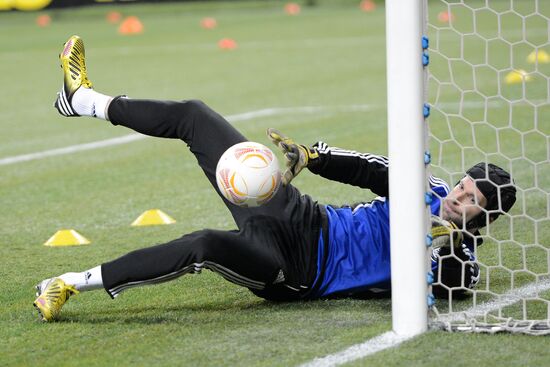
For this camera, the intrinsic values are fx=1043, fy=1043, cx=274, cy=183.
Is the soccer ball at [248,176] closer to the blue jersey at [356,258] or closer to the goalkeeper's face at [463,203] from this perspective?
the blue jersey at [356,258]

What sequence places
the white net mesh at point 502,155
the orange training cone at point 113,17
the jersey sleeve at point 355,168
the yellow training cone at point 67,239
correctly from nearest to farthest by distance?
the white net mesh at point 502,155 → the jersey sleeve at point 355,168 → the yellow training cone at point 67,239 → the orange training cone at point 113,17

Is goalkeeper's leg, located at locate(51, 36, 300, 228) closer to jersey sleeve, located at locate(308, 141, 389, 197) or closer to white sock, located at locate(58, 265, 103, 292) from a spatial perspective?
jersey sleeve, located at locate(308, 141, 389, 197)

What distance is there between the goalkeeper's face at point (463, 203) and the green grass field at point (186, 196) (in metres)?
0.22

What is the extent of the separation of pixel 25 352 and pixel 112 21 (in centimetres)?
2332

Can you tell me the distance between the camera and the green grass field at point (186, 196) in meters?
4.30

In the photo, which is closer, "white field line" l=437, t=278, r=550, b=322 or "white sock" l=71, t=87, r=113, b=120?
"white field line" l=437, t=278, r=550, b=322

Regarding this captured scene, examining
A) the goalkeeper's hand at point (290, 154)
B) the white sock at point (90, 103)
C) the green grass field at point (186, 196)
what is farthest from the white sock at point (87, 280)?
the white sock at point (90, 103)

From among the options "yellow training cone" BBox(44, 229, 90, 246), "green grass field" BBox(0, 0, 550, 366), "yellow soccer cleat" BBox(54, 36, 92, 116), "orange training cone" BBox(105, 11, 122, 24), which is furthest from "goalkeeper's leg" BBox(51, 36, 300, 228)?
"orange training cone" BBox(105, 11, 122, 24)

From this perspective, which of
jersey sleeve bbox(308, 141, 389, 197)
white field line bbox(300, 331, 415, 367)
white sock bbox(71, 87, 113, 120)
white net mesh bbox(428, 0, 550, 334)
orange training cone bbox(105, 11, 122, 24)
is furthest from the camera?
orange training cone bbox(105, 11, 122, 24)

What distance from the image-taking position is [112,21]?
88.3 feet

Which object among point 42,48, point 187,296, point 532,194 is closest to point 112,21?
point 42,48

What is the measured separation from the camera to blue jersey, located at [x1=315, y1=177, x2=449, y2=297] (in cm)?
496

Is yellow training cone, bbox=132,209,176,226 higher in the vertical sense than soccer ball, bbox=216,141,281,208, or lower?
lower

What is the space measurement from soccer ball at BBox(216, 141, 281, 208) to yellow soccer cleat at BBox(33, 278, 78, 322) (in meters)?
0.85
